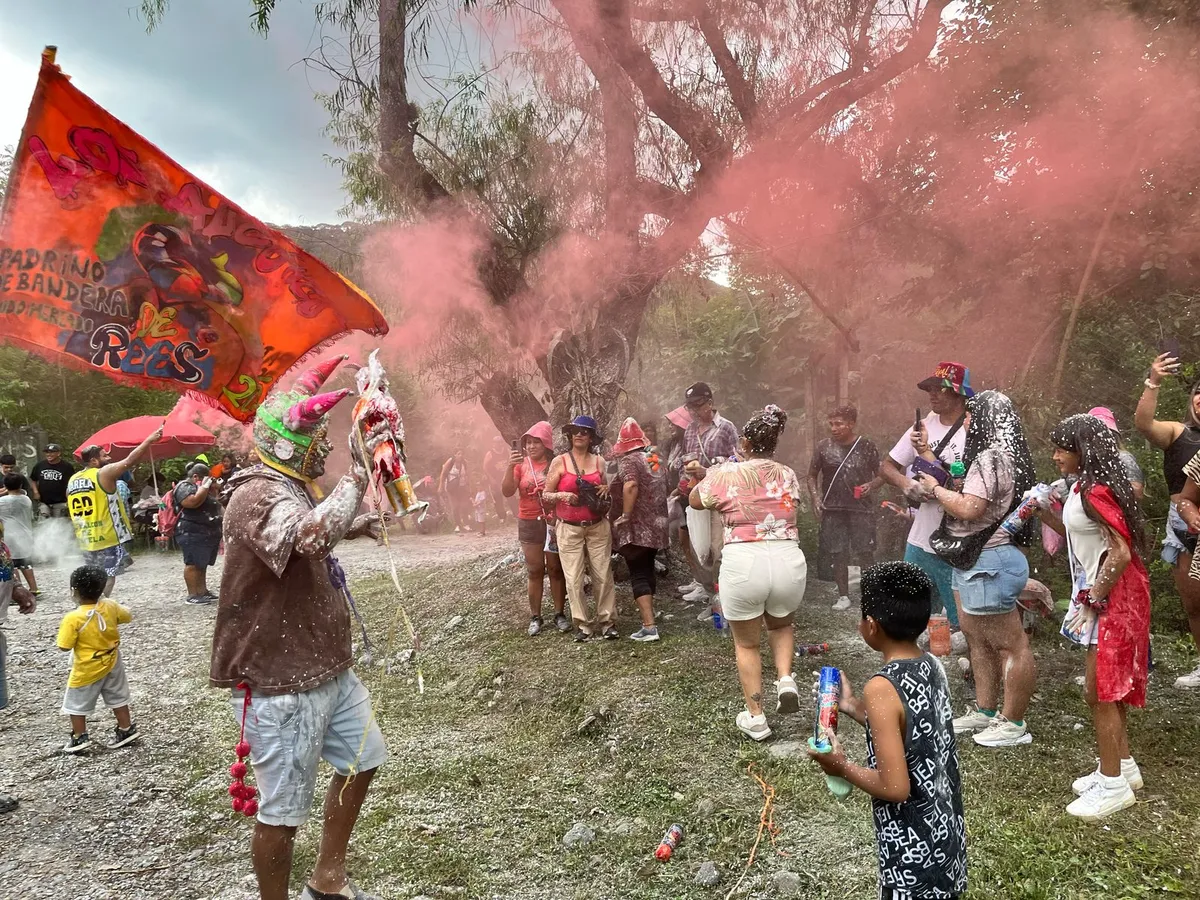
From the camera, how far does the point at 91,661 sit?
4.82 m

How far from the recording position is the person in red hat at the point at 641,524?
19.6ft

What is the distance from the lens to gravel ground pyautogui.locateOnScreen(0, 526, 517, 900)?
3.40 meters

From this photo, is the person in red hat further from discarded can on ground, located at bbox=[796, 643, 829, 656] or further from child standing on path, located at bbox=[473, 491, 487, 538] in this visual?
child standing on path, located at bbox=[473, 491, 487, 538]

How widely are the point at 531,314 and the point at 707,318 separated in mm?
12726

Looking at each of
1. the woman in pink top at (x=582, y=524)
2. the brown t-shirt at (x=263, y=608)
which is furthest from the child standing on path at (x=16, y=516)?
the brown t-shirt at (x=263, y=608)

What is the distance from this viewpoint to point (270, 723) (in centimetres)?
258

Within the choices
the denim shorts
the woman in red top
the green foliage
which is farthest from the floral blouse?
the green foliage

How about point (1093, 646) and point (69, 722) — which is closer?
point (1093, 646)

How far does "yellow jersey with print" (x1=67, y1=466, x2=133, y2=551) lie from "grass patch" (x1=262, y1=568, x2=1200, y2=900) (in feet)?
12.3

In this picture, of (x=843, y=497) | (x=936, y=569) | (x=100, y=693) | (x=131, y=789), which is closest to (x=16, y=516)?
(x=100, y=693)

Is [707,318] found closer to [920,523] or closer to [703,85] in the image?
[703,85]

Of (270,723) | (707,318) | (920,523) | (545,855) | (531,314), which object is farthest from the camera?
(707,318)

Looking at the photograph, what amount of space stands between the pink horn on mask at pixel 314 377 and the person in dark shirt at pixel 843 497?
469cm

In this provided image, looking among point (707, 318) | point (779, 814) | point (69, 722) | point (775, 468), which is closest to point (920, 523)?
point (775, 468)
